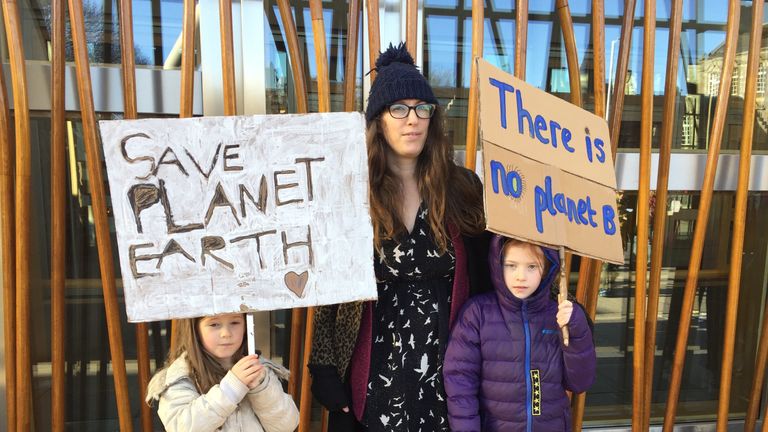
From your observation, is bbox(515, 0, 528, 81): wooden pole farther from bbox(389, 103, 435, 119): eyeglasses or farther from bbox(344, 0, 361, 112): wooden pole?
bbox(389, 103, 435, 119): eyeglasses

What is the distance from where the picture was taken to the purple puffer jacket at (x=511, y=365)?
5.09ft

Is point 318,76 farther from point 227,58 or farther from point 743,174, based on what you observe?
point 743,174

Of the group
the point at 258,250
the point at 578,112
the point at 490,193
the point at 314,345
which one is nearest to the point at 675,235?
the point at 578,112

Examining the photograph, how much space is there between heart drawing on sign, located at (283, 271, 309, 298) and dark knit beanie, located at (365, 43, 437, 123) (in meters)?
0.53

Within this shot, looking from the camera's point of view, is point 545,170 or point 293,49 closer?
point 545,170

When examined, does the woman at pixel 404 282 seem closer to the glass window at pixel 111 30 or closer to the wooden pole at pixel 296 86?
the wooden pole at pixel 296 86

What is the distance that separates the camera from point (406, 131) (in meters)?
1.53

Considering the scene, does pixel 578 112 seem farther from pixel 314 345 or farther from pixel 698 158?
pixel 698 158

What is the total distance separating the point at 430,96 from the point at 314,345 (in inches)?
33.1

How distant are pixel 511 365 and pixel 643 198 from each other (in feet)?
3.96

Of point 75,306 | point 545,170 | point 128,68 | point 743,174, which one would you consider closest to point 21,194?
point 128,68

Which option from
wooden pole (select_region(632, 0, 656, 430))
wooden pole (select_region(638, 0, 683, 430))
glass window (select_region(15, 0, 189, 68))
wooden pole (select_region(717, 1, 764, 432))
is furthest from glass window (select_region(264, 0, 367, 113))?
wooden pole (select_region(717, 1, 764, 432))

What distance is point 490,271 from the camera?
1.66 meters

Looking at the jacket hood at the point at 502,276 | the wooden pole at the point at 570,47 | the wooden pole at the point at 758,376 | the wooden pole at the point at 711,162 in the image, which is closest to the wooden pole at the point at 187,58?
the jacket hood at the point at 502,276
